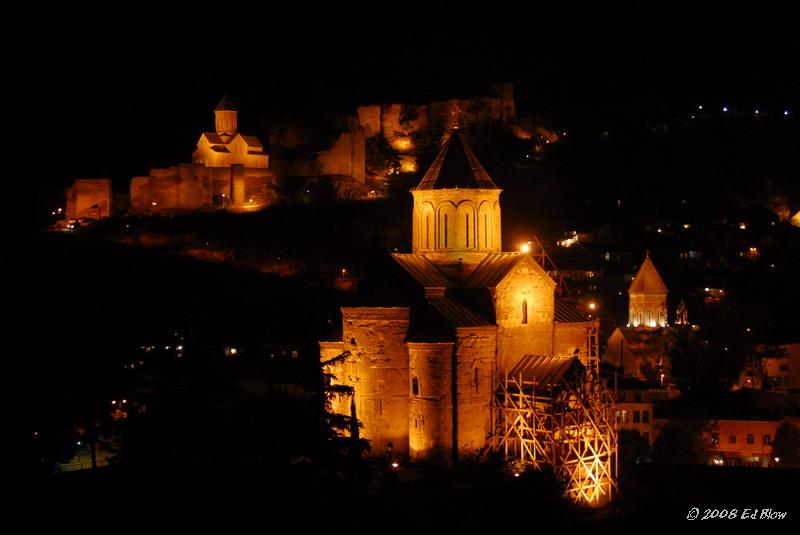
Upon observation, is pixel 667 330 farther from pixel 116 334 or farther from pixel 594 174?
pixel 116 334

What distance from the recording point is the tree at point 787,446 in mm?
38156

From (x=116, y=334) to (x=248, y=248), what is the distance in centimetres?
3406

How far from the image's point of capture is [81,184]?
62.0m

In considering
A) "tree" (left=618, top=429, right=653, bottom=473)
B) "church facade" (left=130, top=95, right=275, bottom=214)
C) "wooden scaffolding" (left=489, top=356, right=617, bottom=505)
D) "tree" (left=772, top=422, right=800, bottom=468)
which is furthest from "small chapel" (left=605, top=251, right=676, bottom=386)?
"church facade" (left=130, top=95, right=275, bottom=214)

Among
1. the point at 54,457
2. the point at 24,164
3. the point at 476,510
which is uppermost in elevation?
the point at 24,164

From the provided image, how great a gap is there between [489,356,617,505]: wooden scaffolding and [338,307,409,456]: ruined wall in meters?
2.43

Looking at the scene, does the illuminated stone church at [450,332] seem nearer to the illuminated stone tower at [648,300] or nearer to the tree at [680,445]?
the tree at [680,445]

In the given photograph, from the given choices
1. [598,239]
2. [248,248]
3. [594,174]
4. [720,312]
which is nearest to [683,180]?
[594,174]

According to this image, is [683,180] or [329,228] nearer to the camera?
[329,228]

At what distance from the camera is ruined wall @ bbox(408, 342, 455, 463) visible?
2745 cm

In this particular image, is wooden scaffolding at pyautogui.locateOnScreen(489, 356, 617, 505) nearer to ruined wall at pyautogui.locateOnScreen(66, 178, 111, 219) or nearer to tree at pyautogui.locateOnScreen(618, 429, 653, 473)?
tree at pyautogui.locateOnScreen(618, 429, 653, 473)

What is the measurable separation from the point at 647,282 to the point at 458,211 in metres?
30.5

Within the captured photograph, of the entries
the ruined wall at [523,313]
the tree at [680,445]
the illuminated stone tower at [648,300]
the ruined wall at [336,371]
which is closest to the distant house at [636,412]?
the tree at [680,445]

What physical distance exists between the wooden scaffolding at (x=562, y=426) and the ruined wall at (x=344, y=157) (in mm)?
41794
